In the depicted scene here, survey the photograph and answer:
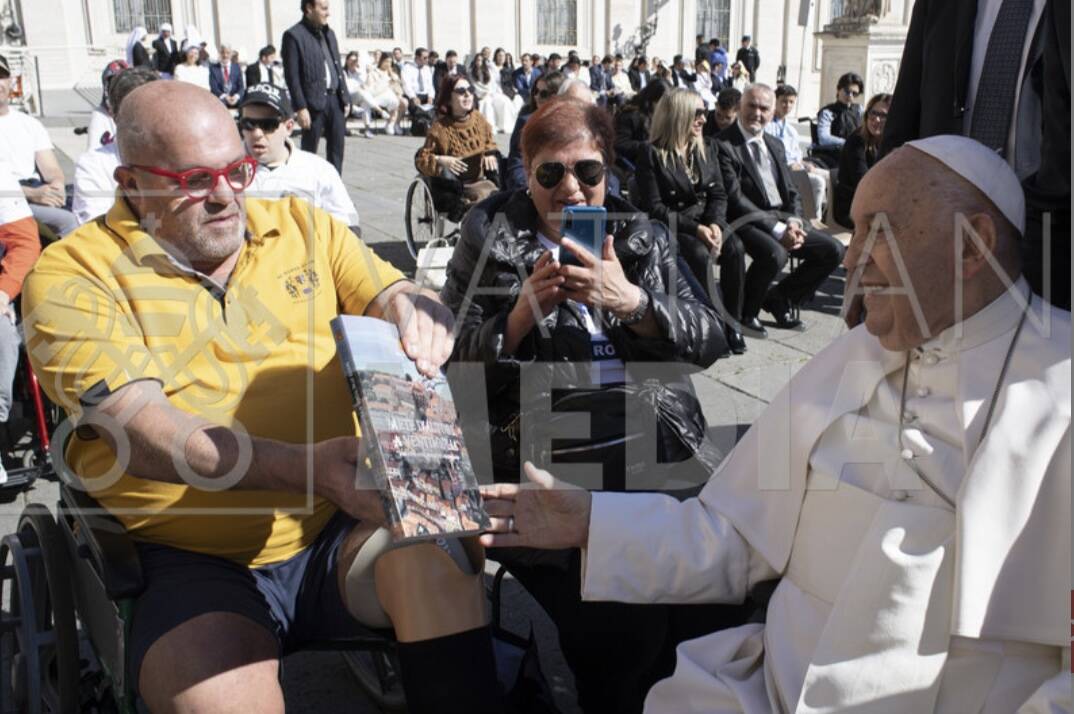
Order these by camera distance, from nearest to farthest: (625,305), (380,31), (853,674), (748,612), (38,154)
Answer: (853,674), (748,612), (625,305), (38,154), (380,31)

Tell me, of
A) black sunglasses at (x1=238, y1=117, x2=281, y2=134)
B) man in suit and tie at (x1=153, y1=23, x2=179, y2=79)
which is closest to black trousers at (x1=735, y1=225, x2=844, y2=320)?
black sunglasses at (x1=238, y1=117, x2=281, y2=134)

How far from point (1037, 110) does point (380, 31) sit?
33920 millimetres

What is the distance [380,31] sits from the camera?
34438 millimetres

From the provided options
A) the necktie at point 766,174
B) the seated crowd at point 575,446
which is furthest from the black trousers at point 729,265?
the seated crowd at point 575,446

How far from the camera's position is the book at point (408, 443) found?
184 cm

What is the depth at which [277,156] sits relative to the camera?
5582 millimetres

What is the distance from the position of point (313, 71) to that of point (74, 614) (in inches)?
305

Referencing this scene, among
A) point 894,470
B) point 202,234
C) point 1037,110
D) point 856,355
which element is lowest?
point 894,470

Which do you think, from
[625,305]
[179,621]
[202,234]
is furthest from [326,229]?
[179,621]

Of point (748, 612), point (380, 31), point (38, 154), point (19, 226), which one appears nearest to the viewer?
point (748, 612)

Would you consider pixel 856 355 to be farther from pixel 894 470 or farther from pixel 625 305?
pixel 625 305

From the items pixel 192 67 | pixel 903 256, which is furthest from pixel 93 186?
pixel 192 67

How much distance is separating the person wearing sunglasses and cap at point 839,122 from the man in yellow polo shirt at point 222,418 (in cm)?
916

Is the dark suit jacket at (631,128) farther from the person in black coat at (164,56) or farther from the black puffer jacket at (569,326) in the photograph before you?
the person in black coat at (164,56)
